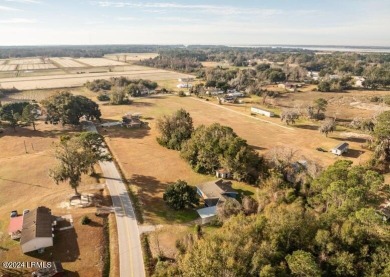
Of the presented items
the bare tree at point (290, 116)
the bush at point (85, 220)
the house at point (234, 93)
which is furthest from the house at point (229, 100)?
the bush at point (85, 220)

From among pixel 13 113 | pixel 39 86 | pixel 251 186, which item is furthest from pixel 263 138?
pixel 39 86

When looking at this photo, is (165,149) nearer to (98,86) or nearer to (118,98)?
(118,98)

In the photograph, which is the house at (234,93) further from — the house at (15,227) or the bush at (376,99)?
the house at (15,227)

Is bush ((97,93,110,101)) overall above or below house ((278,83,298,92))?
below

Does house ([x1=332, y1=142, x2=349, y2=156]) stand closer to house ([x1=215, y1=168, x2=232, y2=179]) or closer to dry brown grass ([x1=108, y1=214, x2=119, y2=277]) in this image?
house ([x1=215, y1=168, x2=232, y2=179])

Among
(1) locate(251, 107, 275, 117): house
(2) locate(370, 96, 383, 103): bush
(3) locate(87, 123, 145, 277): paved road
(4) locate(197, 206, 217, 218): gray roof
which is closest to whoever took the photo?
(3) locate(87, 123, 145, 277): paved road

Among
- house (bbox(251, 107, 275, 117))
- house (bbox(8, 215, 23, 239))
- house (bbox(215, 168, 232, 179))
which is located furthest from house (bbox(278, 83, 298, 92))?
house (bbox(8, 215, 23, 239))

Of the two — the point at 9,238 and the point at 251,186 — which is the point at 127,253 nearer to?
the point at 9,238
